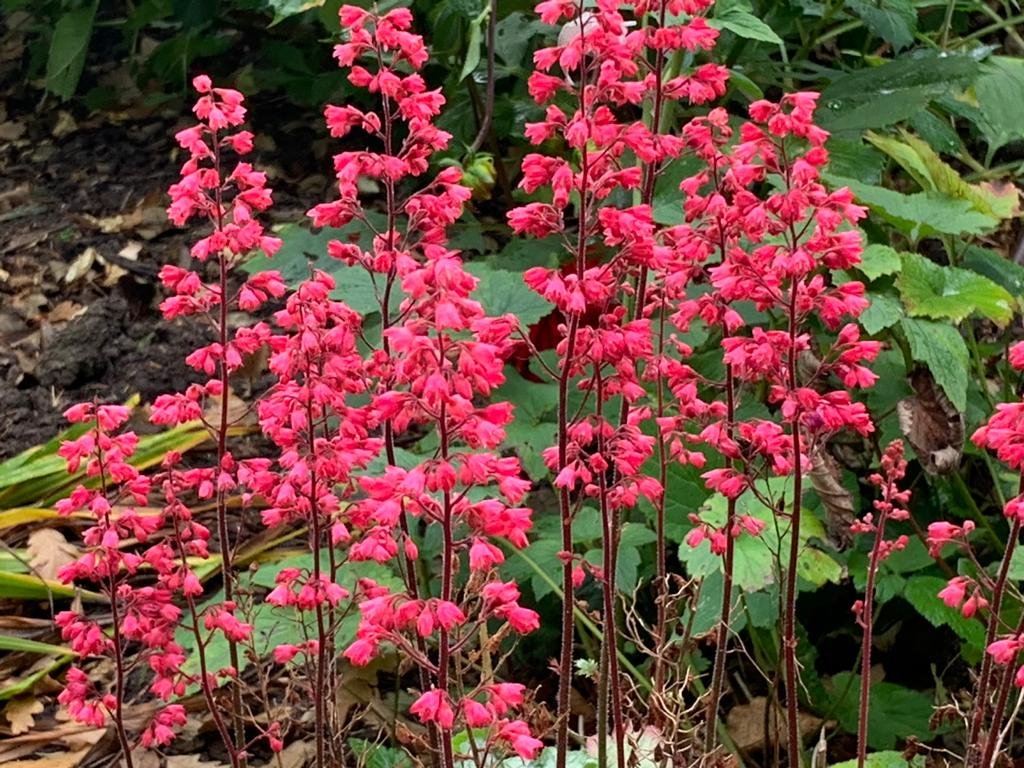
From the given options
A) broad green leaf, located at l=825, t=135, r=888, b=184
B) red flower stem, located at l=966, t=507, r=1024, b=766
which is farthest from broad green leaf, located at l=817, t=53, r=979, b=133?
red flower stem, located at l=966, t=507, r=1024, b=766

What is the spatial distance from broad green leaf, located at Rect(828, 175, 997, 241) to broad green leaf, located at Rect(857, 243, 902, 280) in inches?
5.1

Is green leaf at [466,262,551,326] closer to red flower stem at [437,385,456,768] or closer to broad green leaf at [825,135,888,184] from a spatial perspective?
broad green leaf at [825,135,888,184]

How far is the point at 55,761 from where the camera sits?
8.61ft

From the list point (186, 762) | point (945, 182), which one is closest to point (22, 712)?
point (186, 762)

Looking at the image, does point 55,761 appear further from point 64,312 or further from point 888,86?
point 888,86

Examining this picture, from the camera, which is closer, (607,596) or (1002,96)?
(607,596)

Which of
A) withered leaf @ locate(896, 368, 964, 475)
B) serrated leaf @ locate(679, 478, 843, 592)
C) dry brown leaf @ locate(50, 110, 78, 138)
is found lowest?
dry brown leaf @ locate(50, 110, 78, 138)

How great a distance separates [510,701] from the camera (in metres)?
1.41

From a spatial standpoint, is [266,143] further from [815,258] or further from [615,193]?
[815,258]

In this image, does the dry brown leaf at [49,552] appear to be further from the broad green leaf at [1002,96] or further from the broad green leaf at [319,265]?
the broad green leaf at [1002,96]

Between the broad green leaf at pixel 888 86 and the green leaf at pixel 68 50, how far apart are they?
2889mm

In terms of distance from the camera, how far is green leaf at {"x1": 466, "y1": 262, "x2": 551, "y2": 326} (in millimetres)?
2605

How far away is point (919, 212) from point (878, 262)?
0.26m

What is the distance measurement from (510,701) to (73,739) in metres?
1.67
